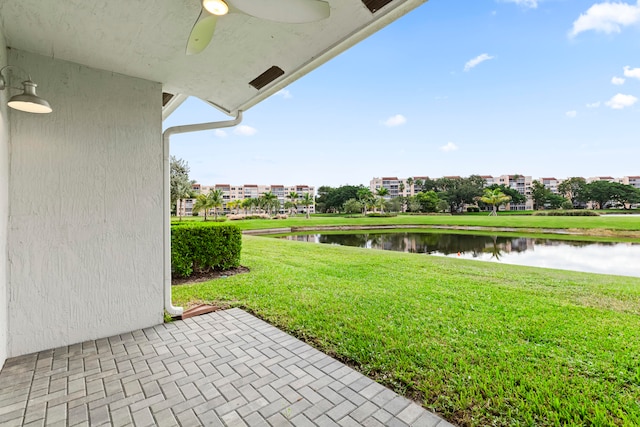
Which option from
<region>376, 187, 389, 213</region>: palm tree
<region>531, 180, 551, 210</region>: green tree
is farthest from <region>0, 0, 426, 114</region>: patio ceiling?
<region>531, 180, 551, 210</region>: green tree

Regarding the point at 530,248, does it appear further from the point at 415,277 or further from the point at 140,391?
the point at 140,391

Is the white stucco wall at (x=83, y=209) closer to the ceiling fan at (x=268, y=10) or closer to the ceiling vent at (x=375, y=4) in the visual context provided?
the ceiling fan at (x=268, y=10)

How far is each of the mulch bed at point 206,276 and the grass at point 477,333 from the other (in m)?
0.35

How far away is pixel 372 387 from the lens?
75.7 inches

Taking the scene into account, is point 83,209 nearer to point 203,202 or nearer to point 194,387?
point 194,387

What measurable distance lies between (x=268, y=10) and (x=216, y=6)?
328 millimetres

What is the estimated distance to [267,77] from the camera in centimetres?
283

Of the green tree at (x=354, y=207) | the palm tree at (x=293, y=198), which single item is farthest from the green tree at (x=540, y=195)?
the palm tree at (x=293, y=198)

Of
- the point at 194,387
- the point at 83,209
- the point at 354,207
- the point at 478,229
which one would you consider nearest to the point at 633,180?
the point at 354,207

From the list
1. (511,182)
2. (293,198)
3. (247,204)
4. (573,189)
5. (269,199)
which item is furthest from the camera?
(511,182)

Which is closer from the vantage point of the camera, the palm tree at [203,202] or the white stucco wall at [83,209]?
the white stucco wall at [83,209]

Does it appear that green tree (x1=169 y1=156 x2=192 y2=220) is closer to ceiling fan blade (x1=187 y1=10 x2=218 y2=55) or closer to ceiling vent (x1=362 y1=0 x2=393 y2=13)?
ceiling fan blade (x1=187 y1=10 x2=218 y2=55)

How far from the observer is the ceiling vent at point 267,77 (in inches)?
106

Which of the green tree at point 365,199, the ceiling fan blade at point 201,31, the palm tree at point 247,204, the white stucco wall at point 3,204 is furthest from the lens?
the palm tree at point 247,204
